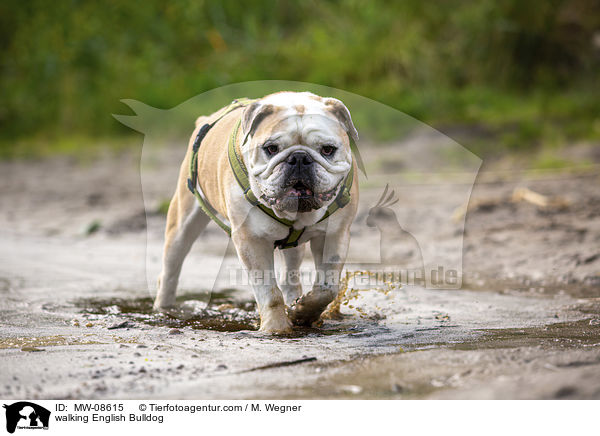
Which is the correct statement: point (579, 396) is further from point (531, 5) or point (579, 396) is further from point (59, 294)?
point (531, 5)

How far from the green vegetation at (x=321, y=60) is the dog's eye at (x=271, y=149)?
6.78 meters

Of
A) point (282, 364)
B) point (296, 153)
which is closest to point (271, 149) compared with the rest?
point (296, 153)

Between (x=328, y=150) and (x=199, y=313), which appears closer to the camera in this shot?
(x=328, y=150)

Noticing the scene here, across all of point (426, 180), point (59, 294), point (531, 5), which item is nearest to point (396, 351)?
point (59, 294)

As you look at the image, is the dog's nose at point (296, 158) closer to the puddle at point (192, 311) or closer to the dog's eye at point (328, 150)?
the dog's eye at point (328, 150)

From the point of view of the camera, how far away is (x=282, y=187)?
3.21 metres

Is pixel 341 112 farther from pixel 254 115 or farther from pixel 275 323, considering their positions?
pixel 275 323

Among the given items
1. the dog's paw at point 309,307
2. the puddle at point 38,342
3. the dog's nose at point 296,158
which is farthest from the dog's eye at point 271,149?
the puddle at point 38,342

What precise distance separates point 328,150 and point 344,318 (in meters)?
1.11

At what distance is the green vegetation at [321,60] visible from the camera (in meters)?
10.8

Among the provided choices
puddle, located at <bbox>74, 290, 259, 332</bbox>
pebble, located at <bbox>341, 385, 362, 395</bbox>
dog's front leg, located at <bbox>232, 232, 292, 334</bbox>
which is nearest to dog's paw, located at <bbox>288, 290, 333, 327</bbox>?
dog's front leg, located at <bbox>232, 232, 292, 334</bbox>

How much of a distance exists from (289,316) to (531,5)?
8.92 meters

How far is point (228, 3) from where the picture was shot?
1417cm
